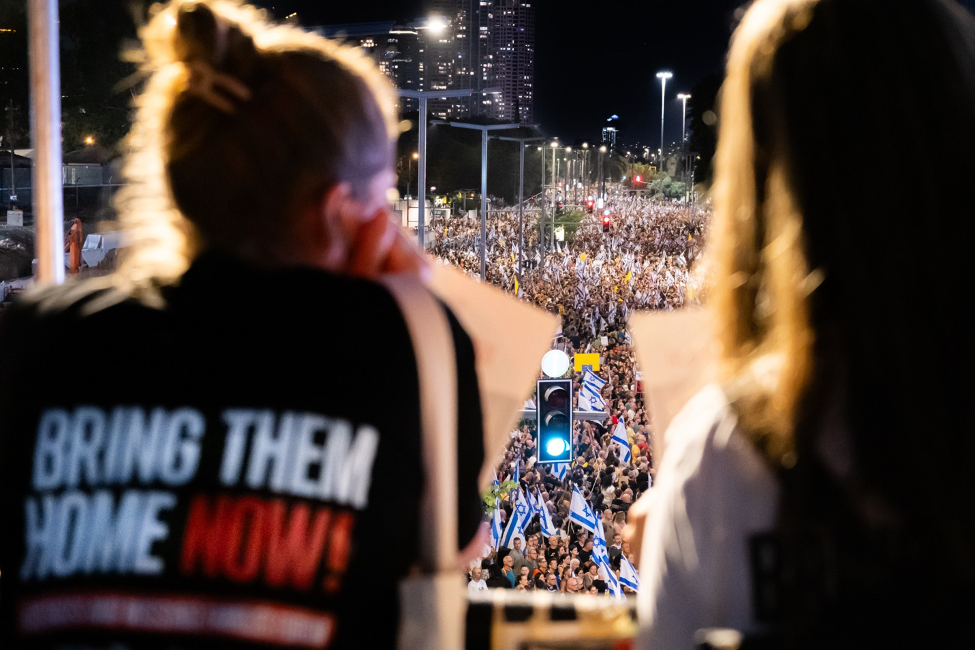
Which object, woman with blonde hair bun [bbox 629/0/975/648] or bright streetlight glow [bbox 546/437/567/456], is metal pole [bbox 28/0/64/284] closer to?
woman with blonde hair bun [bbox 629/0/975/648]

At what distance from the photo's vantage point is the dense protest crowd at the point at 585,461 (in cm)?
911

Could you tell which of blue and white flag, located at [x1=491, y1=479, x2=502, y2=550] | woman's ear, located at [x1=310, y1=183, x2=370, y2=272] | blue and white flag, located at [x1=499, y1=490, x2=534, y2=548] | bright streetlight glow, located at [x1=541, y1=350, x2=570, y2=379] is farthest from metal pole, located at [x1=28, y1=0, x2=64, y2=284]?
Result: bright streetlight glow, located at [x1=541, y1=350, x2=570, y2=379]

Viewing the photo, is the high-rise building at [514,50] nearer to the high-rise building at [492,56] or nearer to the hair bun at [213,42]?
the high-rise building at [492,56]

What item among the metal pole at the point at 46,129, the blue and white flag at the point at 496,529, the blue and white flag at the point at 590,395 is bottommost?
the blue and white flag at the point at 496,529

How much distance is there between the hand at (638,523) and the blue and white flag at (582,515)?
25.7 feet

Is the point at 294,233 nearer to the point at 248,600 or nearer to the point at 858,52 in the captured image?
the point at 248,600

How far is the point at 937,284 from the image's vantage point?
896mm

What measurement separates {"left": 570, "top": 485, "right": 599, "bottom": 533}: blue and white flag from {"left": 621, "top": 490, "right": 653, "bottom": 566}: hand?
7.84 metres

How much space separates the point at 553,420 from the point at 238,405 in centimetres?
705

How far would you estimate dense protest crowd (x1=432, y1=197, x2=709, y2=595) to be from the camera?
9109mm

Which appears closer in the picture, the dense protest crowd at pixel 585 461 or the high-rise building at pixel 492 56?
the dense protest crowd at pixel 585 461

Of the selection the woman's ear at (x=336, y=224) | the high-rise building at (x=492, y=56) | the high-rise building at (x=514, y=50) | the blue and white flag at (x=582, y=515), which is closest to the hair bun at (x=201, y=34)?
the woman's ear at (x=336, y=224)

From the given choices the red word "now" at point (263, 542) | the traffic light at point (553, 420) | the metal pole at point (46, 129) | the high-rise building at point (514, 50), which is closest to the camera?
the red word "now" at point (263, 542)

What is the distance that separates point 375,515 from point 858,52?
74 cm
